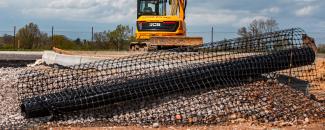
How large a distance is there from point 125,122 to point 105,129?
1.58 feet

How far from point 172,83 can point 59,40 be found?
27933 millimetres

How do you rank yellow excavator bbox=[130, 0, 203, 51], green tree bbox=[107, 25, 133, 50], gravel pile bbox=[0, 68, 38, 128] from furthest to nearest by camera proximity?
green tree bbox=[107, 25, 133, 50]
yellow excavator bbox=[130, 0, 203, 51]
gravel pile bbox=[0, 68, 38, 128]

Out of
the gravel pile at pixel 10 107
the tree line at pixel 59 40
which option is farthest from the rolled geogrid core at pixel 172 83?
the tree line at pixel 59 40

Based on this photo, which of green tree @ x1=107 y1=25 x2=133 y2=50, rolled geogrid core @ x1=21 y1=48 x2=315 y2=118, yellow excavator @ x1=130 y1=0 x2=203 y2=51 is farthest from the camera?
green tree @ x1=107 y1=25 x2=133 y2=50

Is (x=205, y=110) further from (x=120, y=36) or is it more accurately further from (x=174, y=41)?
(x=120, y=36)

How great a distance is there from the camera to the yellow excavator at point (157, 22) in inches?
760

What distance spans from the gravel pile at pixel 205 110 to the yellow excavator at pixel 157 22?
10.6 metres

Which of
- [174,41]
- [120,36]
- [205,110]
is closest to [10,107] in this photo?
[205,110]

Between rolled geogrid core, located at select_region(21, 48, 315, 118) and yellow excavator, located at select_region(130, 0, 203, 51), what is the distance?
1009cm

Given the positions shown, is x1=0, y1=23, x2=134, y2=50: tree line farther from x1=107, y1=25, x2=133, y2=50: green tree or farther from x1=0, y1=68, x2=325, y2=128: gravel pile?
x1=0, y1=68, x2=325, y2=128: gravel pile

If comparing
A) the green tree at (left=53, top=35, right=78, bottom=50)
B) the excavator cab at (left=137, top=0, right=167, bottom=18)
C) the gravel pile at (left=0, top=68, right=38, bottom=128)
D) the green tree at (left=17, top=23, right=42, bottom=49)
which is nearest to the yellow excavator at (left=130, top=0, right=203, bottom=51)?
the excavator cab at (left=137, top=0, right=167, bottom=18)

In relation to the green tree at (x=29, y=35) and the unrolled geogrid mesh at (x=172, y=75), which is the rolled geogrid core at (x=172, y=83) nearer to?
the unrolled geogrid mesh at (x=172, y=75)

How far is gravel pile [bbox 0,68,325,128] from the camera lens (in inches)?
267

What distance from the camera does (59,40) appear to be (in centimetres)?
3462
